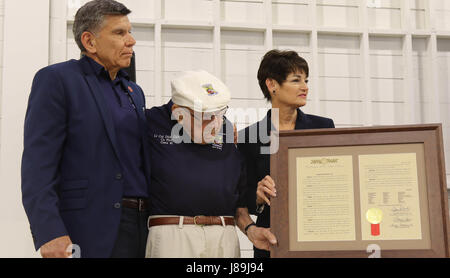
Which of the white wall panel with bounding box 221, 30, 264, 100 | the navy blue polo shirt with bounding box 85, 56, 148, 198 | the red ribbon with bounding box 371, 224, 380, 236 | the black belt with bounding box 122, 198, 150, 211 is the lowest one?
the red ribbon with bounding box 371, 224, 380, 236

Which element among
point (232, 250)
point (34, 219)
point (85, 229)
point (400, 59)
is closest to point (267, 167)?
point (232, 250)

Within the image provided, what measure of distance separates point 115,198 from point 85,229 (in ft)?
0.40

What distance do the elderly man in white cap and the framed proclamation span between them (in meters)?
0.12

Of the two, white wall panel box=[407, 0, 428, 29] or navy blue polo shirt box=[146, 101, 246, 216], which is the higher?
white wall panel box=[407, 0, 428, 29]

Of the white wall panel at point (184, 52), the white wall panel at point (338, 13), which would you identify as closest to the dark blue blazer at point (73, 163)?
the white wall panel at point (184, 52)

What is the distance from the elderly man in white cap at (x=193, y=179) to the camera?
1776 mm

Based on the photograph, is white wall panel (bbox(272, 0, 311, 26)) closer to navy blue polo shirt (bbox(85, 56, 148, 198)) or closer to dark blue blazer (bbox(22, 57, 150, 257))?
navy blue polo shirt (bbox(85, 56, 148, 198))

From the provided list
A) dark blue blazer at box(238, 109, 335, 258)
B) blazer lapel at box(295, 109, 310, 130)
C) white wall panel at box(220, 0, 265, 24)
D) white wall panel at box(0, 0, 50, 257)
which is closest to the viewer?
dark blue blazer at box(238, 109, 335, 258)

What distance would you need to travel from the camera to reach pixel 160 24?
10.8 feet

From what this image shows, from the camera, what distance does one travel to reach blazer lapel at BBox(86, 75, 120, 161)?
1774mm

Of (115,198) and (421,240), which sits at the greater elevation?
(115,198)

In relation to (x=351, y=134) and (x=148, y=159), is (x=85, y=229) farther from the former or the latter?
(x=351, y=134)

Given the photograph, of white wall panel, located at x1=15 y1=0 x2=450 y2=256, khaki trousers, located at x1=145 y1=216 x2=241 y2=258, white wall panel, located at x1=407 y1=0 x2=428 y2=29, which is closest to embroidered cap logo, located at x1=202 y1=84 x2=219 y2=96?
khaki trousers, located at x1=145 y1=216 x2=241 y2=258

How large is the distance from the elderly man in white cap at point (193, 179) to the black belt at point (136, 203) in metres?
0.04
